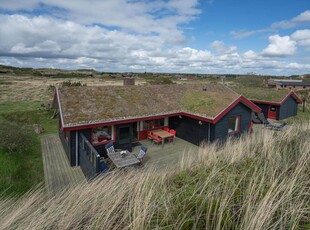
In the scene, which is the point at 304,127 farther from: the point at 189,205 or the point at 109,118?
the point at 109,118

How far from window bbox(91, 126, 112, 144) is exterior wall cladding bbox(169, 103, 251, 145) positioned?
17.4 ft

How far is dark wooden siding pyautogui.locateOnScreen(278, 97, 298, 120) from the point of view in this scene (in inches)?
911

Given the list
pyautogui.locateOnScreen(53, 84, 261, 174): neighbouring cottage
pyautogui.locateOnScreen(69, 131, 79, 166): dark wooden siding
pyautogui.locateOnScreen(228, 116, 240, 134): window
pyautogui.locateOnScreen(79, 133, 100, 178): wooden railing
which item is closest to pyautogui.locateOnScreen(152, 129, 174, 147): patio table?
pyautogui.locateOnScreen(53, 84, 261, 174): neighbouring cottage

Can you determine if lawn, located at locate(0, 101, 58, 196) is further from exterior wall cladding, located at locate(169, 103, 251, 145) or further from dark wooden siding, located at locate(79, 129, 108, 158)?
exterior wall cladding, located at locate(169, 103, 251, 145)

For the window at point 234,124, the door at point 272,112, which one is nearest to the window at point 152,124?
the window at point 234,124

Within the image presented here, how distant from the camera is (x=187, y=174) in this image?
403 cm

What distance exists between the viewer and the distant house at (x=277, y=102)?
22.9 m

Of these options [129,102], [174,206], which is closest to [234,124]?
[129,102]

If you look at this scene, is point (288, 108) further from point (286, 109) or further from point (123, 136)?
point (123, 136)

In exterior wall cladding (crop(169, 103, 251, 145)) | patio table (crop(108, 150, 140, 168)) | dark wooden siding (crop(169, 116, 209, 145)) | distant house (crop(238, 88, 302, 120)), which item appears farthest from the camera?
distant house (crop(238, 88, 302, 120))

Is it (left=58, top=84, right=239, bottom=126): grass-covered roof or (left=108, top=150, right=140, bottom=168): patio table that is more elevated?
(left=58, top=84, right=239, bottom=126): grass-covered roof

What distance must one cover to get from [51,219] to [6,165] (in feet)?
29.2

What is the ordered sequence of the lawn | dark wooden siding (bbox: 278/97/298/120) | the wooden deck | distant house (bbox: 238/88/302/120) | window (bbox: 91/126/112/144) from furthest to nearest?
dark wooden siding (bbox: 278/97/298/120)
distant house (bbox: 238/88/302/120)
window (bbox: 91/126/112/144)
the wooden deck
the lawn

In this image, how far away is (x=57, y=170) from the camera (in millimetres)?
9609
